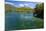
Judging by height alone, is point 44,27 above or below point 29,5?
below

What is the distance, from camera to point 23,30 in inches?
99.3

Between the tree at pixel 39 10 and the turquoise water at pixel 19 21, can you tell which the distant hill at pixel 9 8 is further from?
the tree at pixel 39 10

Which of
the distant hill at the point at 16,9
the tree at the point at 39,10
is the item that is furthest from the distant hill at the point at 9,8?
the tree at the point at 39,10

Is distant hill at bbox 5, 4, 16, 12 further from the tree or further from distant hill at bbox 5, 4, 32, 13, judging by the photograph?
the tree

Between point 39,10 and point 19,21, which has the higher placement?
point 39,10

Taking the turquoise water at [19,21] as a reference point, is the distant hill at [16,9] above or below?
above

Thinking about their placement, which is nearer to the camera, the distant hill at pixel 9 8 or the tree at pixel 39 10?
the distant hill at pixel 9 8

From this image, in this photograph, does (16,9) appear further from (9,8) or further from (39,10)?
(39,10)

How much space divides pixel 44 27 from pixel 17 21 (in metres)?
0.65

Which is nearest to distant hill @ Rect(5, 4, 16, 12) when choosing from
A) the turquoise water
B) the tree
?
the turquoise water

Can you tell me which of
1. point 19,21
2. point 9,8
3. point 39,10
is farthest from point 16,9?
point 39,10
